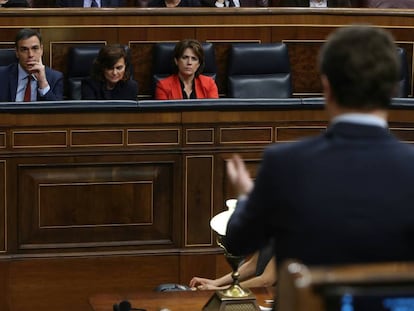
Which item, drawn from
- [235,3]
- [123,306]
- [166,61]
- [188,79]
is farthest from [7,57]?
[123,306]

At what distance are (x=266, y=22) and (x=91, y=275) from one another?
2.74 meters

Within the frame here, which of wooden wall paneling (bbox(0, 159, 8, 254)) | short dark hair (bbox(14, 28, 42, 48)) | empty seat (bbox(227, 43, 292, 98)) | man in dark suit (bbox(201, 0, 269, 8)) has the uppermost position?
man in dark suit (bbox(201, 0, 269, 8))

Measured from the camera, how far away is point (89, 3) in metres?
8.09

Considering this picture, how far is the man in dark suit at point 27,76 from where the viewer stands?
256 inches

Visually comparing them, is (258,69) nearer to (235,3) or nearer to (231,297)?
(235,3)

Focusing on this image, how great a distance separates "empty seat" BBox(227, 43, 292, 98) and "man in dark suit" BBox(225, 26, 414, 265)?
5.32 metres

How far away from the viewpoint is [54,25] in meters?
7.16

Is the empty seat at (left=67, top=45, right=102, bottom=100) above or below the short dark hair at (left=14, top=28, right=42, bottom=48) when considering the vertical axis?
below

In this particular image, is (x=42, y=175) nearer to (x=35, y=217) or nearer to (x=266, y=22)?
(x=35, y=217)

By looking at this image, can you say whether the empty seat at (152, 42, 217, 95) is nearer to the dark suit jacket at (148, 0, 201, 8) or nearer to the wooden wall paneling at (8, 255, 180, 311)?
the dark suit jacket at (148, 0, 201, 8)

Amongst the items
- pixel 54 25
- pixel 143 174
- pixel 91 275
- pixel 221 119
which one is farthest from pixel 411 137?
pixel 54 25

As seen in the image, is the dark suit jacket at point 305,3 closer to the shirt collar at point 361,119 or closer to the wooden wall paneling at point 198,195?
the wooden wall paneling at point 198,195

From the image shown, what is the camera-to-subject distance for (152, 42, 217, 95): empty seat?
23.5 ft

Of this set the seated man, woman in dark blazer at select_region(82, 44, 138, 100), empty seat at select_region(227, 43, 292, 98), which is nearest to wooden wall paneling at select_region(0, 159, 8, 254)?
woman in dark blazer at select_region(82, 44, 138, 100)
